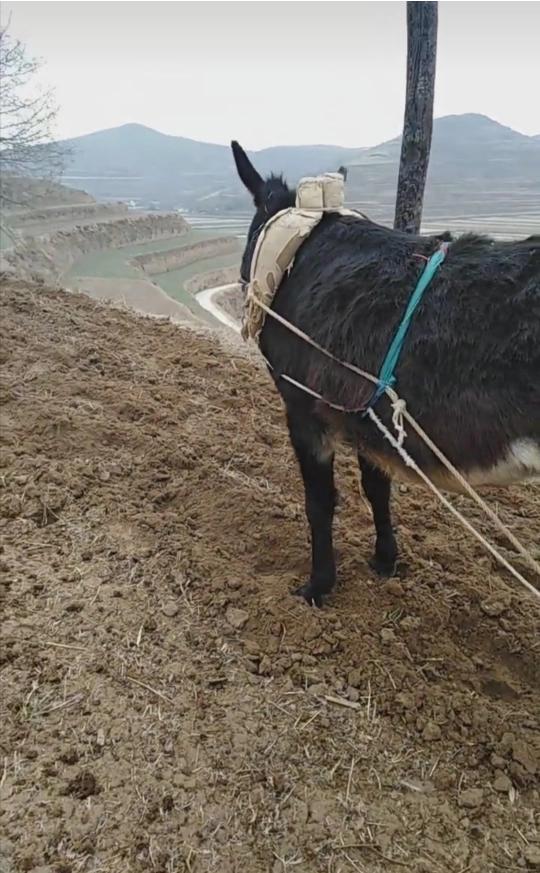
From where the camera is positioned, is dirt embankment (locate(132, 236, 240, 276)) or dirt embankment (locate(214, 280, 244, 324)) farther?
dirt embankment (locate(132, 236, 240, 276))

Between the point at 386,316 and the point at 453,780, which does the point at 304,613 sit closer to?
the point at 453,780

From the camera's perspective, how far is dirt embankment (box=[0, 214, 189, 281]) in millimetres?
21906

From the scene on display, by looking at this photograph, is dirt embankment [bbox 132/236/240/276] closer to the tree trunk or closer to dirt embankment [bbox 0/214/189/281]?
dirt embankment [bbox 0/214/189/281]

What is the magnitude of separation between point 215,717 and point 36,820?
0.63 metres

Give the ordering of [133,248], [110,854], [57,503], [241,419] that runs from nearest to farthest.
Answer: [110,854]
[57,503]
[241,419]
[133,248]

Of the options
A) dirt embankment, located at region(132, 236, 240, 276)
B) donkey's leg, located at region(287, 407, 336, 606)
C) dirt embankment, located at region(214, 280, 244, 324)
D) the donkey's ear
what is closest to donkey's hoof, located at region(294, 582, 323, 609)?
donkey's leg, located at region(287, 407, 336, 606)

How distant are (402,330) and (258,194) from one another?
1449mm

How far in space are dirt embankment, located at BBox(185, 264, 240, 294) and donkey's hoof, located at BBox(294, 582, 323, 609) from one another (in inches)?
961

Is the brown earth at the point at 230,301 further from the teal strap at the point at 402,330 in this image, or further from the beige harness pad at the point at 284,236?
the teal strap at the point at 402,330

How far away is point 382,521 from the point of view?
2.94m

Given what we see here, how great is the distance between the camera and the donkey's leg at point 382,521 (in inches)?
115

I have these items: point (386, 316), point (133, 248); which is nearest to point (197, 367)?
point (386, 316)

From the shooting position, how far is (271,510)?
10.9 feet

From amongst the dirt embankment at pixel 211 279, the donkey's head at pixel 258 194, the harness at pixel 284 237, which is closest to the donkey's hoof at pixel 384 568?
the harness at pixel 284 237
